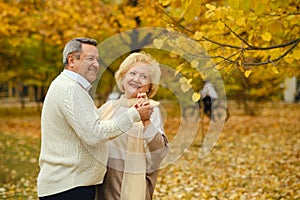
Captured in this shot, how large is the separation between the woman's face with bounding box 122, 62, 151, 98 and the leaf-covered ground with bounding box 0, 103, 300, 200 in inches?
166

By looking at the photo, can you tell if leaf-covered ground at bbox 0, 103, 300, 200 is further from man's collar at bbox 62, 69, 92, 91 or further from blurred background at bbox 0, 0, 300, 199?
man's collar at bbox 62, 69, 92, 91

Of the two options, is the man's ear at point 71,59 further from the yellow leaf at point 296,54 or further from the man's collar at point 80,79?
the yellow leaf at point 296,54

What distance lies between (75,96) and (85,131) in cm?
21

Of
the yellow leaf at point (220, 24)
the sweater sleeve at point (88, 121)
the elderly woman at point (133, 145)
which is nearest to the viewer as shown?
the sweater sleeve at point (88, 121)

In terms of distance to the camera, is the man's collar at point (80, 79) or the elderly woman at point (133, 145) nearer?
the man's collar at point (80, 79)

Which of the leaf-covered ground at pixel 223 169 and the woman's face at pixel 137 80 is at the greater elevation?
the woman's face at pixel 137 80

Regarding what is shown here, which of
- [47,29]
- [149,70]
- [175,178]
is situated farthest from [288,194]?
[47,29]

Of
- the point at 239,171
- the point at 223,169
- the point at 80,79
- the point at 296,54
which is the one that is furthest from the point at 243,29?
the point at 223,169

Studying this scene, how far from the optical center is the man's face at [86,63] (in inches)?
110

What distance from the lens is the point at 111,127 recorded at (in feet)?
8.66

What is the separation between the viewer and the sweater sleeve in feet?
8.63

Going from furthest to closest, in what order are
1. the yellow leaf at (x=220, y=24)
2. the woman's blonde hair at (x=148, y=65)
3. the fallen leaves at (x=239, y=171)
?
the fallen leaves at (x=239, y=171) → the yellow leaf at (x=220, y=24) → the woman's blonde hair at (x=148, y=65)

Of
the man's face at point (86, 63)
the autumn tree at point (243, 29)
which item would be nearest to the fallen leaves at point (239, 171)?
the autumn tree at point (243, 29)

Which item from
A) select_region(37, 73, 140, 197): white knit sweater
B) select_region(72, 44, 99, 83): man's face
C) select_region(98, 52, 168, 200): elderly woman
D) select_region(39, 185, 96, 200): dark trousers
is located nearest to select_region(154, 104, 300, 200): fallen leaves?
select_region(98, 52, 168, 200): elderly woman
